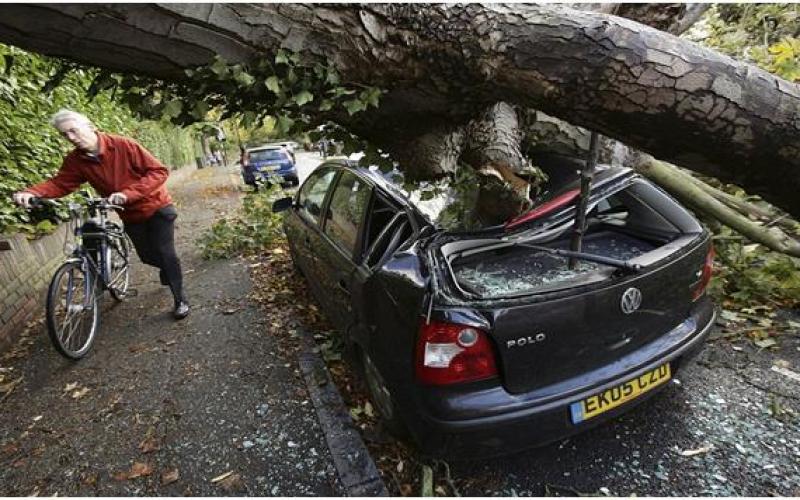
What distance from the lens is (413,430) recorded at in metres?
2.09

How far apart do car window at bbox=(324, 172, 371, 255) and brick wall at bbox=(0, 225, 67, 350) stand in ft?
9.47

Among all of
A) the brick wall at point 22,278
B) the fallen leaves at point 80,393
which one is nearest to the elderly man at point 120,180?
the brick wall at point 22,278

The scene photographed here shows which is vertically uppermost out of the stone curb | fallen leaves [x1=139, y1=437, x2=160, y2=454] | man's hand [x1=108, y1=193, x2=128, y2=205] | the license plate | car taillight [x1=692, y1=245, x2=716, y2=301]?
man's hand [x1=108, y1=193, x2=128, y2=205]

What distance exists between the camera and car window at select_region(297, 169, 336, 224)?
387 cm

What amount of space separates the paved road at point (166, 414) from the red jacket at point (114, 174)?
4.13 ft

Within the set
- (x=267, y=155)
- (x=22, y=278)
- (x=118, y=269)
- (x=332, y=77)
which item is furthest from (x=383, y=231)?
(x=267, y=155)

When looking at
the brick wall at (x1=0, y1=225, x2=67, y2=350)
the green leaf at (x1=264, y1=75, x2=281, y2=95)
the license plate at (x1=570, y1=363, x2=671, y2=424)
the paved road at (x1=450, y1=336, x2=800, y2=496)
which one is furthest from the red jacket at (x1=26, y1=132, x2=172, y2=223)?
the license plate at (x1=570, y1=363, x2=671, y2=424)

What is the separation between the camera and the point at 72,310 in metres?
3.62

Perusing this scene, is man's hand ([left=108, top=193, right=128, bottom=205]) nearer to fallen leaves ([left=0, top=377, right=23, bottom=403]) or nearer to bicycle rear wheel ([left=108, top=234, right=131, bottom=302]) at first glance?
bicycle rear wheel ([left=108, top=234, right=131, bottom=302])

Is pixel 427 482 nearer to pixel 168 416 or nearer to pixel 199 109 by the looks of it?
pixel 168 416

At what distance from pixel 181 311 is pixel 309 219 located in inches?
62.3

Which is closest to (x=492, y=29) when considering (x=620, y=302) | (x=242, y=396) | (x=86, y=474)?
(x=620, y=302)

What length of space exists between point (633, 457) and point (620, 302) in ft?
2.90

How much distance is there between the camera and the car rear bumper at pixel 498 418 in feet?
6.31
